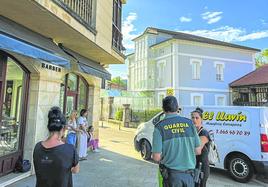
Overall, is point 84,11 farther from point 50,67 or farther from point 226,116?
point 226,116

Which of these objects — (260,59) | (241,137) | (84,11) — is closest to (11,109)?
(84,11)

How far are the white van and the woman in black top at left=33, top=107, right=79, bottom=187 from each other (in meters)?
5.25

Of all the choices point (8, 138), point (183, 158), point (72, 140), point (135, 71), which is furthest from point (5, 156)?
point (135, 71)

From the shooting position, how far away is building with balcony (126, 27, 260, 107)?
26297 mm

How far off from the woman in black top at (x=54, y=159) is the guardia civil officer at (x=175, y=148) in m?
1.09

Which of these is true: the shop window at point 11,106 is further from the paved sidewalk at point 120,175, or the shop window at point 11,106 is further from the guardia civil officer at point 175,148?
the guardia civil officer at point 175,148

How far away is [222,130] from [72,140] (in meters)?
4.82

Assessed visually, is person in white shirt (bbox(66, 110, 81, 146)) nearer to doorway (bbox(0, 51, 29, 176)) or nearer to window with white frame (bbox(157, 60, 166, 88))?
doorway (bbox(0, 51, 29, 176))

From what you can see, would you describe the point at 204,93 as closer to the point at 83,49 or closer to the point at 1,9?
the point at 83,49

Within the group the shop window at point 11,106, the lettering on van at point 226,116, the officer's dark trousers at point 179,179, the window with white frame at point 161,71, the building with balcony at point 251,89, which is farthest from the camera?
the window with white frame at point 161,71

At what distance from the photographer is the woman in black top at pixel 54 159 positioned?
2.57 meters

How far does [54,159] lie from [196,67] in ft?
86.3

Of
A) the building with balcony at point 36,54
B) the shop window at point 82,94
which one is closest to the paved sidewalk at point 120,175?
the building with balcony at point 36,54

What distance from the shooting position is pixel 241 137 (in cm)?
684
